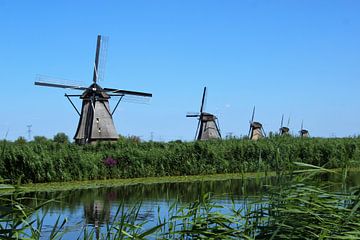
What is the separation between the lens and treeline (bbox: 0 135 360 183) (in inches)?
740

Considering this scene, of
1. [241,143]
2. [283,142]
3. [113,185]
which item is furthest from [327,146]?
[283,142]

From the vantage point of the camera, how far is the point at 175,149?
22.9 metres

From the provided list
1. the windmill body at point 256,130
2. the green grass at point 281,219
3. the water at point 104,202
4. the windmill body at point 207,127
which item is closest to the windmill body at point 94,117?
the water at point 104,202

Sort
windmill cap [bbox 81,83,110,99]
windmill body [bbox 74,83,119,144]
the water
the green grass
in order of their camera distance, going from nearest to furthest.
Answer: the green grass
the water
windmill body [bbox 74,83,119,144]
windmill cap [bbox 81,83,110,99]

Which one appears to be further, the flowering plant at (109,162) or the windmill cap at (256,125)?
the windmill cap at (256,125)

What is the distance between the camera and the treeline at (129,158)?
61.7 ft

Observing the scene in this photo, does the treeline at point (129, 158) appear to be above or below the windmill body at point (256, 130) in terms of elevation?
below

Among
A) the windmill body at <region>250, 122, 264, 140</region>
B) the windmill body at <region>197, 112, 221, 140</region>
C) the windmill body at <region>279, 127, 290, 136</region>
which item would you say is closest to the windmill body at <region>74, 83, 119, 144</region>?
the windmill body at <region>197, 112, 221, 140</region>

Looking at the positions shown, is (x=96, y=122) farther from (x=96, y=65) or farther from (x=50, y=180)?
(x=50, y=180)

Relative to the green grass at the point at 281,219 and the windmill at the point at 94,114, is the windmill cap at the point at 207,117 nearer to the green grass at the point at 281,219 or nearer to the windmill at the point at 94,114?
the windmill at the point at 94,114

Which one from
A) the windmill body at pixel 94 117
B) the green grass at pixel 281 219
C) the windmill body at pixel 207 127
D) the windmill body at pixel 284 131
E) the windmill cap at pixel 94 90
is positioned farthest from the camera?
the windmill body at pixel 207 127

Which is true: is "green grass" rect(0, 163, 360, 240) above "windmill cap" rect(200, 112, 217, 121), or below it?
below

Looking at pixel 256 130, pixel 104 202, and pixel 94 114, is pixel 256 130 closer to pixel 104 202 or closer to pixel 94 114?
pixel 94 114

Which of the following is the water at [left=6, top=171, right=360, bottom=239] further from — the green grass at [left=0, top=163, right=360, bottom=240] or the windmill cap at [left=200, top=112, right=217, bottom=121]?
the windmill cap at [left=200, top=112, right=217, bottom=121]
